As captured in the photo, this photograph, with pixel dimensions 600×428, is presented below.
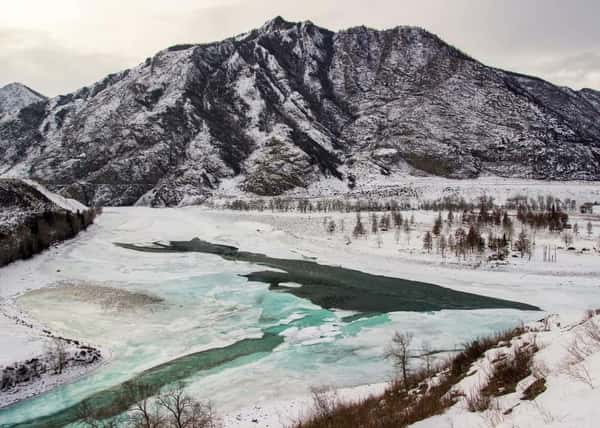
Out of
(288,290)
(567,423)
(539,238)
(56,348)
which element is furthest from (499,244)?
(567,423)

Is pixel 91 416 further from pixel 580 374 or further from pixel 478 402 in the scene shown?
pixel 580 374

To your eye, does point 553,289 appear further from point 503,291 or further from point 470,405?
point 470,405

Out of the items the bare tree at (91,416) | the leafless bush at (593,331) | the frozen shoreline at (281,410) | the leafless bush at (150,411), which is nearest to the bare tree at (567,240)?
the frozen shoreline at (281,410)

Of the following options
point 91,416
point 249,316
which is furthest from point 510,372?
point 249,316

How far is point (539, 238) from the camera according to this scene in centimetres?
9606

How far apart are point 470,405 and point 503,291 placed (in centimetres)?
Result: 5583

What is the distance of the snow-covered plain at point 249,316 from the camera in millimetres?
30078

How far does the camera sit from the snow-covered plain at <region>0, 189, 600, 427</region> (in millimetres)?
30078

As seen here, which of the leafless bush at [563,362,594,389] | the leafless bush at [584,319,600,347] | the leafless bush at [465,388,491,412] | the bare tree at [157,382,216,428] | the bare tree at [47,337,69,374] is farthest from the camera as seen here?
the bare tree at [47,337,69,374]

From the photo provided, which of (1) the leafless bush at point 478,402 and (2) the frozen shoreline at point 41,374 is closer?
(1) the leafless bush at point 478,402

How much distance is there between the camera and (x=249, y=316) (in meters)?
47.3

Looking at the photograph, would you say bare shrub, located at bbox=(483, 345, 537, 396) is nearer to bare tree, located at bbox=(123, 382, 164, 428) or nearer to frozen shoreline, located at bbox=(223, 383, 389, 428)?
frozen shoreline, located at bbox=(223, 383, 389, 428)

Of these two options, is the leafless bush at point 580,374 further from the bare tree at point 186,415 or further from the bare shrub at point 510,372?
the bare tree at point 186,415

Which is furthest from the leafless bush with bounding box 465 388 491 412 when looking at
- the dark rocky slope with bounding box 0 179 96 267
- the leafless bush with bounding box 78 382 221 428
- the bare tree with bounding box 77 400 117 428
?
the dark rocky slope with bounding box 0 179 96 267
